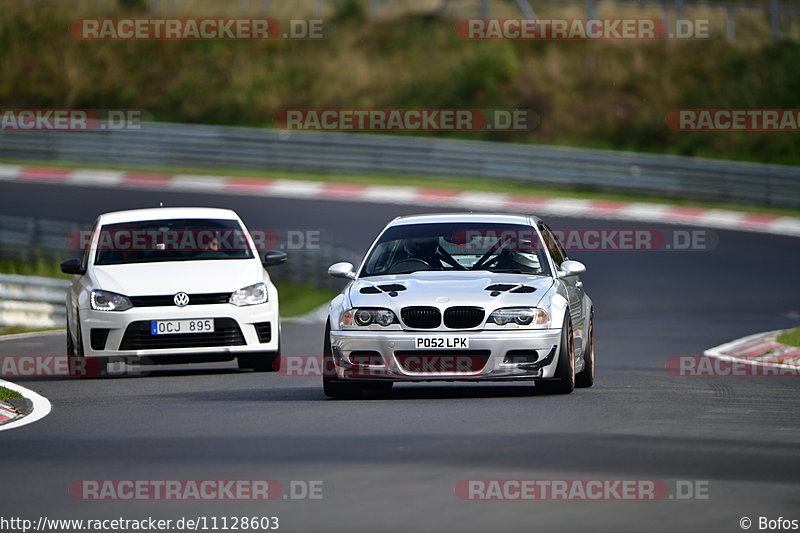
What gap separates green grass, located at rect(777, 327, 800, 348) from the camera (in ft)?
57.6

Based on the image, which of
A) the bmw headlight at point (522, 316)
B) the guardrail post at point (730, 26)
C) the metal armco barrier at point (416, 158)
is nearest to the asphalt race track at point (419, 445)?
the bmw headlight at point (522, 316)

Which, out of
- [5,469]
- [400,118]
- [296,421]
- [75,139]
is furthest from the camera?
[400,118]

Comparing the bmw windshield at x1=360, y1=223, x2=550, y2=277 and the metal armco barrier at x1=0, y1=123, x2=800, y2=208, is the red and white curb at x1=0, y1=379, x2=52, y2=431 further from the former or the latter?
the metal armco barrier at x1=0, y1=123, x2=800, y2=208

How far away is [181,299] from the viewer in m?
14.6

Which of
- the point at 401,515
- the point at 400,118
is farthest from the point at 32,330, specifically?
the point at 400,118

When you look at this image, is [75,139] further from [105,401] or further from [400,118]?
[105,401]

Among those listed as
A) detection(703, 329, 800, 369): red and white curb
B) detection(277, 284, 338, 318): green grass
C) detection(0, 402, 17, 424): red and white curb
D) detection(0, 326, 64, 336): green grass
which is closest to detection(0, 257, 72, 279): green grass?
detection(0, 326, 64, 336): green grass

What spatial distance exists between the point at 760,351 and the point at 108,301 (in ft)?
24.3

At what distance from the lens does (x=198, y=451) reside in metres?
9.32

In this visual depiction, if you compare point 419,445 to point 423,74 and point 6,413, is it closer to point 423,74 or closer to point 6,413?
point 6,413

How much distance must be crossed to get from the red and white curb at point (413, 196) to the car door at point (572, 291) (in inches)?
676

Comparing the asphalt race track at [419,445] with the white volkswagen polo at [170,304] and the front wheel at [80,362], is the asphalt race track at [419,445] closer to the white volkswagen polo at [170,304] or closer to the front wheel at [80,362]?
the front wheel at [80,362]

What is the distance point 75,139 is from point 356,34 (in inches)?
483

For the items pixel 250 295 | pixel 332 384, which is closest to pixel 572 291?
pixel 332 384
